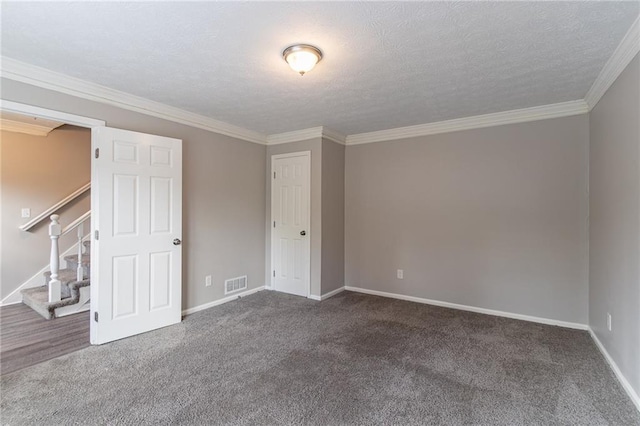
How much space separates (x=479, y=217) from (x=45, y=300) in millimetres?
5473

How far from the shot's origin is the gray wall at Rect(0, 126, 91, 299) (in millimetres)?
4105

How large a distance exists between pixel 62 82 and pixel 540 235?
4.98 m

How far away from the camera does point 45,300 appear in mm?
3773

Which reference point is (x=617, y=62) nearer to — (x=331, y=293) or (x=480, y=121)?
(x=480, y=121)

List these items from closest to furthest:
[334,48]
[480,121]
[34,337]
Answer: [334,48]
[34,337]
[480,121]

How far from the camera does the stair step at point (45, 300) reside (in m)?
3.55

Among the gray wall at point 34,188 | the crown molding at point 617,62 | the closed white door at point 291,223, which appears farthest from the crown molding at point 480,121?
the gray wall at point 34,188

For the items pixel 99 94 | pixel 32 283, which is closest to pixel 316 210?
pixel 99 94

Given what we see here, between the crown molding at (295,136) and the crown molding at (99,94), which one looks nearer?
the crown molding at (99,94)

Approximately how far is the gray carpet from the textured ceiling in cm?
241

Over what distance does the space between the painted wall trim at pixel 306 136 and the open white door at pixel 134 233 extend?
157 cm

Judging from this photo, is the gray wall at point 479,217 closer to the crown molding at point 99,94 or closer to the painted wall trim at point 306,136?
the painted wall trim at point 306,136

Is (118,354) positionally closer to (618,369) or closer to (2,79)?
(2,79)

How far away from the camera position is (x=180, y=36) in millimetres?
2018
